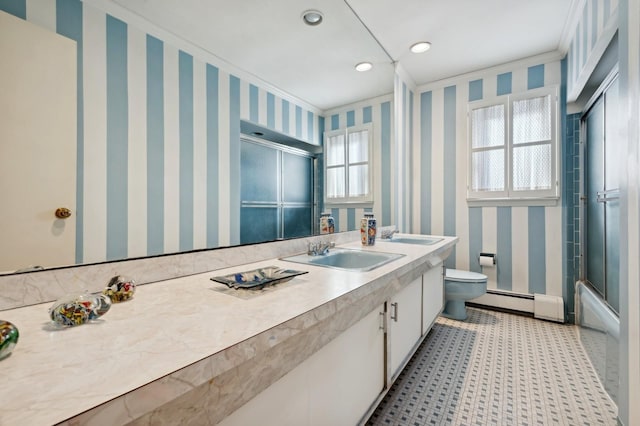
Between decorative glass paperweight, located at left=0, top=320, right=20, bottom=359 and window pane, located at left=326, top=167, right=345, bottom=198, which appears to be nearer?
decorative glass paperweight, located at left=0, top=320, right=20, bottom=359

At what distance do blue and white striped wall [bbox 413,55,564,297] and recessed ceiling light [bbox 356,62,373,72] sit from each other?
1.26m

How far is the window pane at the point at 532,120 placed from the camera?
2.55 m

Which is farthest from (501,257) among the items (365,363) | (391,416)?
(365,363)

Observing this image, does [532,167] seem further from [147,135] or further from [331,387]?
[147,135]

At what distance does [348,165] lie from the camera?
1.97m

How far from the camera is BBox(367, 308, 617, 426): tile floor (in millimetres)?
1378

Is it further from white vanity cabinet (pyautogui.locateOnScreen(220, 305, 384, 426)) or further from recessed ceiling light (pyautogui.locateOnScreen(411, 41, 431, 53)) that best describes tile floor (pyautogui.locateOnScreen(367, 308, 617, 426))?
recessed ceiling light (pyautogui.locateOnScreen(411, 41, 431, 53))

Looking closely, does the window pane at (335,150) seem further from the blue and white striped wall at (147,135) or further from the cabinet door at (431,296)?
the cabinet door at (431,296)

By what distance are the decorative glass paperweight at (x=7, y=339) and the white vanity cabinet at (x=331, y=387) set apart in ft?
1.34

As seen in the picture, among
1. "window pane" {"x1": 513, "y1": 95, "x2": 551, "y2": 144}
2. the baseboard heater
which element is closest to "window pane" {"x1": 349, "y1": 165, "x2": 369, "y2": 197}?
"window pane" {"x1": 513, "y1": 95, "x2": 551, "y2": 144}

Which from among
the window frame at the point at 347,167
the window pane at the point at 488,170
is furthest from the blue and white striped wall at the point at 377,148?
the window pane at the point at 488,170

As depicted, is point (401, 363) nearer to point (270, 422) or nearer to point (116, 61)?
point (270, 422)

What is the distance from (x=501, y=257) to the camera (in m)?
2.79

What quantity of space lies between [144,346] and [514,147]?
3.21 meters
